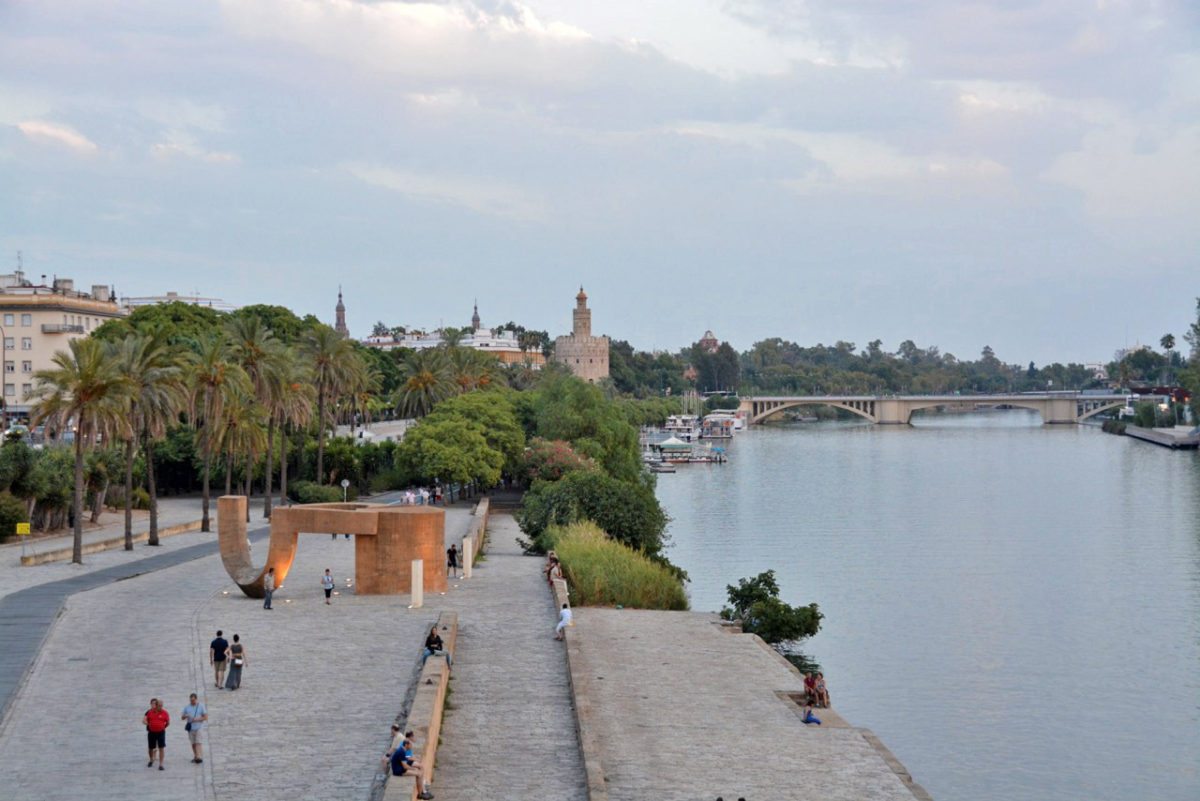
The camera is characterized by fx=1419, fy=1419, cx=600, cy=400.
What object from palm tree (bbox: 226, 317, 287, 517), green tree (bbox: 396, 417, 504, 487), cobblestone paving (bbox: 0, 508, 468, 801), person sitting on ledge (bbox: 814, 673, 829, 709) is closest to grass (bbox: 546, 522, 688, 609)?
cobblestone paving (bbox: 0, 508, 468, 801)

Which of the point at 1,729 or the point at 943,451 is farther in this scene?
the point at 943,451

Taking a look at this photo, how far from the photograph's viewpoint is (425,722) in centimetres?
2008

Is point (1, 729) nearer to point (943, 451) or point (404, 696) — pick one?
point (404, 696)

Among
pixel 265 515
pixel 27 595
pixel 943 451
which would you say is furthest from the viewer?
pixel 943 451

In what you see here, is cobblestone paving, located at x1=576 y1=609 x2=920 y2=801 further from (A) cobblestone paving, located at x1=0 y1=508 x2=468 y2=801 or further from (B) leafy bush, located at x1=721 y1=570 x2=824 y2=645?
(B) leafy bush, located at x1=721 y1=570 x2=824 y2=645

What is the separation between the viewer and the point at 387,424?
314 feet

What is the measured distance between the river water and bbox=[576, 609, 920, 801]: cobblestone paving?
13.7ft

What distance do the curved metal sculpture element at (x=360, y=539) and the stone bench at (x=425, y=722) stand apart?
27.7 ft

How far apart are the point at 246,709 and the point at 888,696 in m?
17.5

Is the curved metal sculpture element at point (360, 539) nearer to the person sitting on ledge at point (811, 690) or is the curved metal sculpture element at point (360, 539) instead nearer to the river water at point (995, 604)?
the river water at point (995, 604)

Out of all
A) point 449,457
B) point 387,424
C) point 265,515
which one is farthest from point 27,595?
point 387,424

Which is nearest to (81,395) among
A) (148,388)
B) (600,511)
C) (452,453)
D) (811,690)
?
(148,388)

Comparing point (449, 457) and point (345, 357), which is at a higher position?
point (345, 357)

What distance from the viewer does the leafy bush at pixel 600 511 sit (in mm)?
49000
